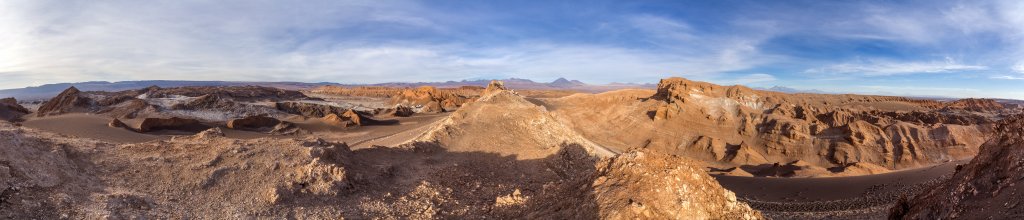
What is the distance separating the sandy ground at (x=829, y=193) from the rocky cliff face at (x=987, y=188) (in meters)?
3.21

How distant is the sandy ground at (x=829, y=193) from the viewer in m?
9.97

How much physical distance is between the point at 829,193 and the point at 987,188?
907 centimetres

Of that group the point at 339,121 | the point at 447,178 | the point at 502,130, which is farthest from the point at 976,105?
the point at 447,178

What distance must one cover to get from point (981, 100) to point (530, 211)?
65570 millimetres

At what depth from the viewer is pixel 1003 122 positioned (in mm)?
5586

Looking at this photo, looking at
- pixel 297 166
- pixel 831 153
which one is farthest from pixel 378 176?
pixel 831 153

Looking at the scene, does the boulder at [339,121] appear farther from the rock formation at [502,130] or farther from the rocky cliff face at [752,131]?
the rocky cliff face at [752,131]

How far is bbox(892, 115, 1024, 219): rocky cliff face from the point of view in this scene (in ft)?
13.4

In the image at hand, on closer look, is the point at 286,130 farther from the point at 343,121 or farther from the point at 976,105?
the point at 976,105

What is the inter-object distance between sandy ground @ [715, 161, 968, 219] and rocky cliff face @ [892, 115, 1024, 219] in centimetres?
321

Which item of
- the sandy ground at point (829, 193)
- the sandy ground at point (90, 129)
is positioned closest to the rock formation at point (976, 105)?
the sandy ground at point (829, 193)

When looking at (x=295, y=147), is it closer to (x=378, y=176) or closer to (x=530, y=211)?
(x=378, y=176)

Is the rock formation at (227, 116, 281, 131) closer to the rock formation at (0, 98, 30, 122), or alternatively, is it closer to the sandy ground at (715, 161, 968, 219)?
the rock formation at (0, 98, 30, 122)

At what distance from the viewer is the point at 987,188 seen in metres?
4.58
